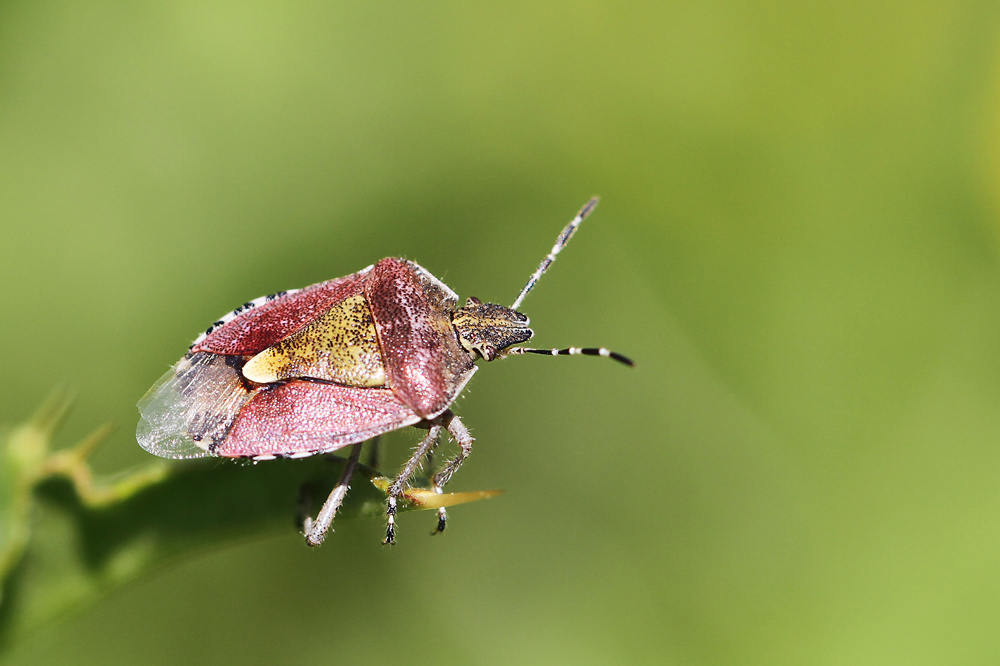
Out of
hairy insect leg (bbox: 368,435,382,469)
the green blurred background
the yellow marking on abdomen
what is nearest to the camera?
the yellow marking on abdomen

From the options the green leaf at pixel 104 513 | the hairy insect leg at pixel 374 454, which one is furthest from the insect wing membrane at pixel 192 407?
the green leaf at pixel 104 513

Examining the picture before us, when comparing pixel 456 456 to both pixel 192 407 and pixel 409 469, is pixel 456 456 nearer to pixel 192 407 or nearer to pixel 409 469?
pixel 409 469

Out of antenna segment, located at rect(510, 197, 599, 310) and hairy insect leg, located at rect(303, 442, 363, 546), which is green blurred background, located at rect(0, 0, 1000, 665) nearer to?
hairy insect leg, located at rect(303, 442, 363, 546)

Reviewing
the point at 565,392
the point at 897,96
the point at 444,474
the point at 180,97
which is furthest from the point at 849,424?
the point at 180,97

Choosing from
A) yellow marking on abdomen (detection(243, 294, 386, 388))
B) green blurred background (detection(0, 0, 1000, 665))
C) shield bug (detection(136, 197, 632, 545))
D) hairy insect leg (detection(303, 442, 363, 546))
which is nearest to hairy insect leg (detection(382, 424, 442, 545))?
shield bug (detection(136, 197, 632, 545))

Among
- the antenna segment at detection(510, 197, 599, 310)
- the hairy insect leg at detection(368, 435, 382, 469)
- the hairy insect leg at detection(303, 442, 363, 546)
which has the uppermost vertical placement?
the antenna segment at detection(510, 197, 599, 310)

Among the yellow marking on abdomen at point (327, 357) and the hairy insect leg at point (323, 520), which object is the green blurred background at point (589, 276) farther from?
the yellow marking on abdomen at point (327, 357)

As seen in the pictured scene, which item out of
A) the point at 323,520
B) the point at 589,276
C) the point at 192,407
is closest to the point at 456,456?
the point at 323,520

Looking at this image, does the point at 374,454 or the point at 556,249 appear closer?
the point at 374,454
